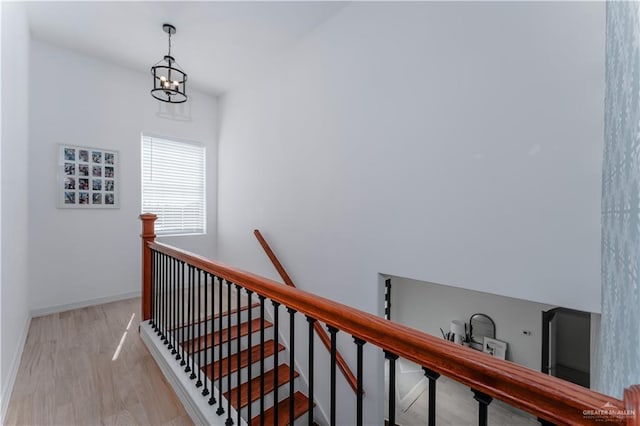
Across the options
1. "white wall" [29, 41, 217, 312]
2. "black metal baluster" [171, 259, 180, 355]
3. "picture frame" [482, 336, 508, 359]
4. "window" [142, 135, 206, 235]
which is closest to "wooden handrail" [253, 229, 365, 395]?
"black metal baluster" [171, 259, 180, 355]

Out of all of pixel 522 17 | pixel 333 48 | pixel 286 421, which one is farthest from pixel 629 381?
pixel 333 48

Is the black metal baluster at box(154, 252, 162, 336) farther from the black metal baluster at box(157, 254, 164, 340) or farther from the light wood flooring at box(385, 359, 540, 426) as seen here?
the light wood flooring at box(385, 359, 540, 426)

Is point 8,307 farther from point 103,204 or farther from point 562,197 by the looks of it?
point 562,197

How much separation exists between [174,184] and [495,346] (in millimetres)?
5537

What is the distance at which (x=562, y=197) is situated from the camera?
4.81 feet

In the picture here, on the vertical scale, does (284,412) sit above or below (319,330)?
below

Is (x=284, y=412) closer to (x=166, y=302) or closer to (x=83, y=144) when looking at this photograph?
(x=166, y=302)

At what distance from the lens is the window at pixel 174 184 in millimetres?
3811

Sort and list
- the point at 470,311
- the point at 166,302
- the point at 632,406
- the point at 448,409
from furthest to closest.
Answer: the point at 470,311, the point at 448,409, the point at 166,302, the point at 632,406

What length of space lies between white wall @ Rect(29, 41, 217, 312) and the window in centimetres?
14

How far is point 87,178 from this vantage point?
3309mm

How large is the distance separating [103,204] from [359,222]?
3.12 metres

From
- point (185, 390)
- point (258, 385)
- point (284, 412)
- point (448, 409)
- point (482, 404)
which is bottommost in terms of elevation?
point (448, 409)

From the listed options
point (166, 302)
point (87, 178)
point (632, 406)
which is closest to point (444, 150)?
point (632, 406)
